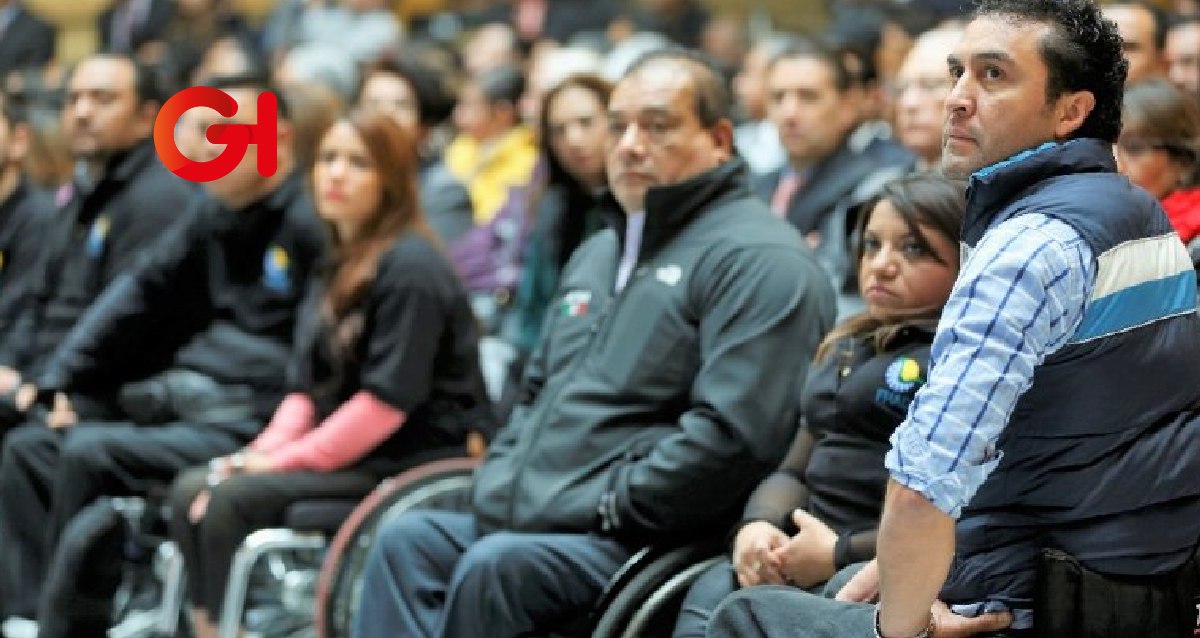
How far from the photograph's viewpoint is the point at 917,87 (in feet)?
15.1

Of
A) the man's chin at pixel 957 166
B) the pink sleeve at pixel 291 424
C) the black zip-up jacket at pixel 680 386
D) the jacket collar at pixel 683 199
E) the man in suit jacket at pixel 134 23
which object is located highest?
the man in suit jacket at pixel 134 23

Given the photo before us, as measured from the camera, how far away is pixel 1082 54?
2422mm

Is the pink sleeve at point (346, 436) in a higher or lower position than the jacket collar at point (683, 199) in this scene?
lower

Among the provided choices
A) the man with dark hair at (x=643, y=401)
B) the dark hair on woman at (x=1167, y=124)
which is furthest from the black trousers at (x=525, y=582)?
the dark hair on woman at (x=1167, y=124)

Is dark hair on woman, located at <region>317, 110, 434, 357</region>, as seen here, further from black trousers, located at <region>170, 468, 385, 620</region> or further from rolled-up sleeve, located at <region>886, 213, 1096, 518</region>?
rolled-up sleeve, located at <region>886, 213, 1096, 518</region>

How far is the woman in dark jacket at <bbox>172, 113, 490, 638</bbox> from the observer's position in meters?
4.17

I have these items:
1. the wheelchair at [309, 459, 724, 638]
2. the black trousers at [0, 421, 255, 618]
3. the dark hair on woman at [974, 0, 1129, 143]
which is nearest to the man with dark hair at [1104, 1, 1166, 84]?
the wheelchair at [309, 459, 724, 638]

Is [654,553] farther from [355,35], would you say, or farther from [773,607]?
[355,35]

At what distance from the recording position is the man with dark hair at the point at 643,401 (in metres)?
3.36

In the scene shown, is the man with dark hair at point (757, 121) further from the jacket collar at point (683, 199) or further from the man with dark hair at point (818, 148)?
the jacket collar at point (683, 199)

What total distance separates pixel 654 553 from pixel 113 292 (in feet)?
7.43

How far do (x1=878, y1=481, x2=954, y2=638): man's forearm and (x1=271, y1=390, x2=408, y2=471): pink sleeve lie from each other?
2.06 m

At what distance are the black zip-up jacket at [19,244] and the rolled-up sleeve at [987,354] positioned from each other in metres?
4.18

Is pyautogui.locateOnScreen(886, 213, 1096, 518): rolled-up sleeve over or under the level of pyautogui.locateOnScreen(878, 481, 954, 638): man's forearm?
over
